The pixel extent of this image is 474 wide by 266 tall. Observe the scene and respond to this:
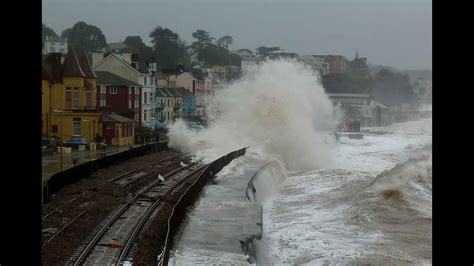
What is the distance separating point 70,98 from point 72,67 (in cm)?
154

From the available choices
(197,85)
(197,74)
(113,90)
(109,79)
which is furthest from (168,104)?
(197,74)

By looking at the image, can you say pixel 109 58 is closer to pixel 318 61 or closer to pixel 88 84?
pixel 88 84

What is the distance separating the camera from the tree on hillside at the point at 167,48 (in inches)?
1998

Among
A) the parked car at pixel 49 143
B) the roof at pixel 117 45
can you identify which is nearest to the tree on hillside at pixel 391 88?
the roof at pixel 117 45

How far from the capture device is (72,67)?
25.1 meters

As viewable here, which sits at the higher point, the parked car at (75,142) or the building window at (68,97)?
the building window at (68,97)

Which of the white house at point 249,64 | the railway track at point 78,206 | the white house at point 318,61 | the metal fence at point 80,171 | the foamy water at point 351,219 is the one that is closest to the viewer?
the foamy water at point 351,219

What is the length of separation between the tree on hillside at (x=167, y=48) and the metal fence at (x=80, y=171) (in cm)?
2579

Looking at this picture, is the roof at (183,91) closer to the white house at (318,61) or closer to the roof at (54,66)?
the roof at (54,66)

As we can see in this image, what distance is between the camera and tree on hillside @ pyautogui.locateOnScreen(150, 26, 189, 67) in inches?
1998
